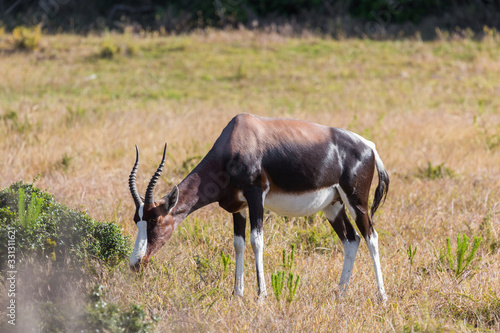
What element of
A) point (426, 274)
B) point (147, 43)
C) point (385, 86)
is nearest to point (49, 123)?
point (426, 274)

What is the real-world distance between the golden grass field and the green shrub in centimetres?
22

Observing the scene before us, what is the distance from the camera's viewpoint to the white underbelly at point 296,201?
4758mm

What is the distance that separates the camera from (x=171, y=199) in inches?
172

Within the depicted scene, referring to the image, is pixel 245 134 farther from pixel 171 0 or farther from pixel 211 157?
pixel 171 0

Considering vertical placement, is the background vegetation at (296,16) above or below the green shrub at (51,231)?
below

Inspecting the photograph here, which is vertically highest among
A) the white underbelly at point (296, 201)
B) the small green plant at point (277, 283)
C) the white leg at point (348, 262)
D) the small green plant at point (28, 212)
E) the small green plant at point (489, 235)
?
the white underbelly at point (296, 201)

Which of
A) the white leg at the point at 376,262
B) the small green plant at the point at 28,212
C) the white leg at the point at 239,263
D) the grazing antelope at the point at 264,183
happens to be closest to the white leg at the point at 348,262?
the grazing antelope at the point at 264,183

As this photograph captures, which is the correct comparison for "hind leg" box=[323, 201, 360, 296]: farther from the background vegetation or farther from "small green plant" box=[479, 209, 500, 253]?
the background vegetation

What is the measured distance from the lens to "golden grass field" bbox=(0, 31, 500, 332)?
4586 mm

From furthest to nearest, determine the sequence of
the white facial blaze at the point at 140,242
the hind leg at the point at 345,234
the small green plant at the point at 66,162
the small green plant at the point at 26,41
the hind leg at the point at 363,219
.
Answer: the small green plant at the point at 26,41
the small green plant at the point at 66,162
the hind leg at the point at 345,234
the hind leg at the point at 363,219
the white facial blaze at the point at 140,242

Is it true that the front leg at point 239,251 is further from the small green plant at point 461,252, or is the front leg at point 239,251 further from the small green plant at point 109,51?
the small green plant at point 109,51

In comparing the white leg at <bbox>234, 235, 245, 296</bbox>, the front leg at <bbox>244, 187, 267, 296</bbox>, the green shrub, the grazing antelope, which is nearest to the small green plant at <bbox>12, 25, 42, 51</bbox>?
the green shrub

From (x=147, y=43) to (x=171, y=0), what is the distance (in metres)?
8.16

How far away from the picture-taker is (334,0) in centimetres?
2648
